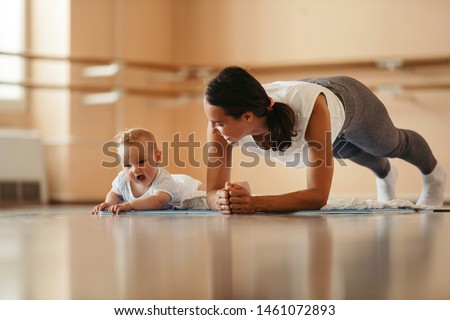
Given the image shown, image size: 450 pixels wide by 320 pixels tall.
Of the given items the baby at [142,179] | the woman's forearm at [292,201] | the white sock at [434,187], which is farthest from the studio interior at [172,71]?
the woman's forearm at [292,201]

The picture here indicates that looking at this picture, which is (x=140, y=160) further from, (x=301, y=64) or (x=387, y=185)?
(x=301, y=64)

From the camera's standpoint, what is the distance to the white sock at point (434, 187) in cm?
269

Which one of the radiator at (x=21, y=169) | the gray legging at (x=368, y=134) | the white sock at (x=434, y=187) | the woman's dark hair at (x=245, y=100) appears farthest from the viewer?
the radiator at (x=21, y=169)

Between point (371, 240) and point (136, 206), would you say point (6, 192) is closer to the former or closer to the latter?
point (136, 206)

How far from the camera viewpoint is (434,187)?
2.71m

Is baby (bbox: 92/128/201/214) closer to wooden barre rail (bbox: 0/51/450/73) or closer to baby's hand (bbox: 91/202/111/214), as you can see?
baby's hand (bbox: 91/202/111/214)

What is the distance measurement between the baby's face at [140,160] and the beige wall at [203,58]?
2562 millimetres

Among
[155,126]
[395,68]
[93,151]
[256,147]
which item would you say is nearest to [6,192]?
[93,151]

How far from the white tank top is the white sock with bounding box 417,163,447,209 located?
0.61 metres

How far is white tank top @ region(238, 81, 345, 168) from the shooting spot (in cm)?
210

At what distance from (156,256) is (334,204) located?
4.53 ft

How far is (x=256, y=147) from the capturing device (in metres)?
2.29

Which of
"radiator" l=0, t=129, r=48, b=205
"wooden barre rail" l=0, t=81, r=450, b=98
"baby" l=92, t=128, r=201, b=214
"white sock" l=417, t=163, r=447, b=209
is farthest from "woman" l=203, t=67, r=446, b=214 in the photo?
"radiator" l=0, t=129, r=48, b=205

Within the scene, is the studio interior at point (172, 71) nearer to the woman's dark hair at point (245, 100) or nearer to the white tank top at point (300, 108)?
the white tank top at point (300, 108)
